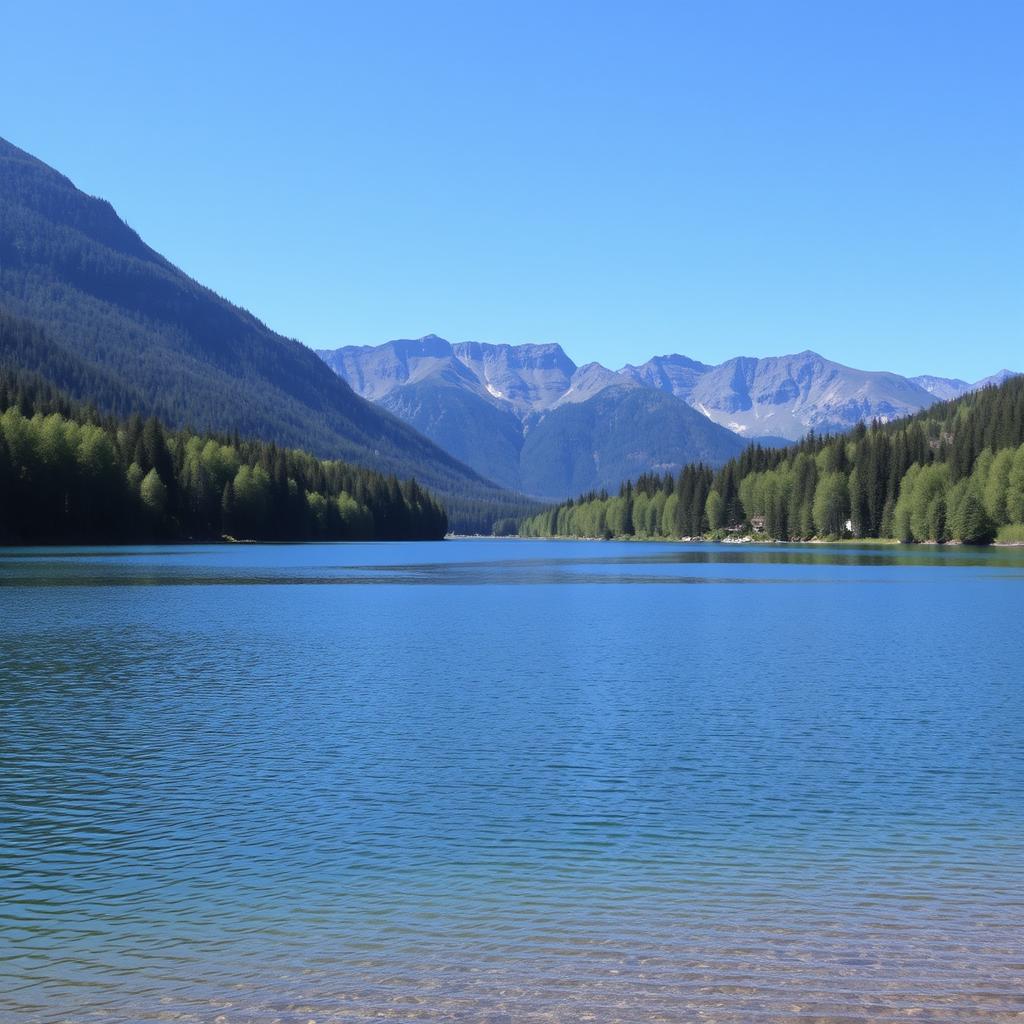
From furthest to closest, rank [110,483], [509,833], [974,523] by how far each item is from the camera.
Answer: [974,523]
[110,483]
[509,833]

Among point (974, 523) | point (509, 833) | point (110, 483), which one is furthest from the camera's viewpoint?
point (974, 523)

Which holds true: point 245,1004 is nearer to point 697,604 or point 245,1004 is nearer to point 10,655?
point 10,655

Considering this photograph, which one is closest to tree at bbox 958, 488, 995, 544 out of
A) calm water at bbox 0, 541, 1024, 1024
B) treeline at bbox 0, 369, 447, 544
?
treeline at bbox 0, 369, 447, 544

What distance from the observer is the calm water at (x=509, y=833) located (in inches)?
479

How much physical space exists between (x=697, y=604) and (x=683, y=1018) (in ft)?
208

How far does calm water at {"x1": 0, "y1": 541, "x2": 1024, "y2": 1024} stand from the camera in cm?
1217

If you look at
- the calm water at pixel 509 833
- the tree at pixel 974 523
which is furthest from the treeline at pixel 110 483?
the tree at pixel 974 523

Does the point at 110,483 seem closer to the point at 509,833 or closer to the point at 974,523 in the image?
the point at 974,523

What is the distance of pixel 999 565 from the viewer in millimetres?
119375

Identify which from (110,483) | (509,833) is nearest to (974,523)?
(110,483)

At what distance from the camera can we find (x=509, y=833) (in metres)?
18.9

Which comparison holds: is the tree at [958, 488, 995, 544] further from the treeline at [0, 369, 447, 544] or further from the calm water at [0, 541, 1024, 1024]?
the calm water at [0, 541, 1024, 1024]

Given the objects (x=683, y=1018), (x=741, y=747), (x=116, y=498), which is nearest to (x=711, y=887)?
(x=683, y=1018)

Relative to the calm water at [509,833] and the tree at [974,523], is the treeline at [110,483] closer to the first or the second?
the calm water at [509,833]
